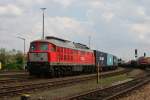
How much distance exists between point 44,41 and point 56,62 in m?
2.15

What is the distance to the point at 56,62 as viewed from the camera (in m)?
38.1

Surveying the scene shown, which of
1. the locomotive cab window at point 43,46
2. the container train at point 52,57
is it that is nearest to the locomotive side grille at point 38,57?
the container train at point 52,57

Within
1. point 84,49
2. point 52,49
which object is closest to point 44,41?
point 52,49

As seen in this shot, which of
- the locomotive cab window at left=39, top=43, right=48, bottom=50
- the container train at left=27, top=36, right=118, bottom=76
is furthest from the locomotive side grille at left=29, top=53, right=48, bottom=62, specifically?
the locomotive cab window at left=39, top=43, right=48, bottom=50

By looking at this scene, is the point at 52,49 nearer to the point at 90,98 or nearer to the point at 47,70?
the point at 47,70

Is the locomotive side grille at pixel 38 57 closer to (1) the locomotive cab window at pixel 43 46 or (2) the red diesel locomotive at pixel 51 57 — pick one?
(2) the red diesel locomotive at pixel 51 57

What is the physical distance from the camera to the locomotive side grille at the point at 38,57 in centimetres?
3712

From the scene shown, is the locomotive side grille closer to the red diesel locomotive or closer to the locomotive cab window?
the red diesel locomotive

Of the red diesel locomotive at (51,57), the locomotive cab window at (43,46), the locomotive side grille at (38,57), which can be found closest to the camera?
the red diesel locomotive at (51,57)

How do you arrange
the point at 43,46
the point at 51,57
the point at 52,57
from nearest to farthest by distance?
the point at 51,57, the point at 52,57, the point at 43,46

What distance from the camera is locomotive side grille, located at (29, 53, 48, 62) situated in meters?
37.1

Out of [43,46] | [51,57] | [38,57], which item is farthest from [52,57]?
[43,46]

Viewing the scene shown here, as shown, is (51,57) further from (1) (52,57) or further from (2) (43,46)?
(2) (43,46)

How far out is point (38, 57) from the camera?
37.5 meters
